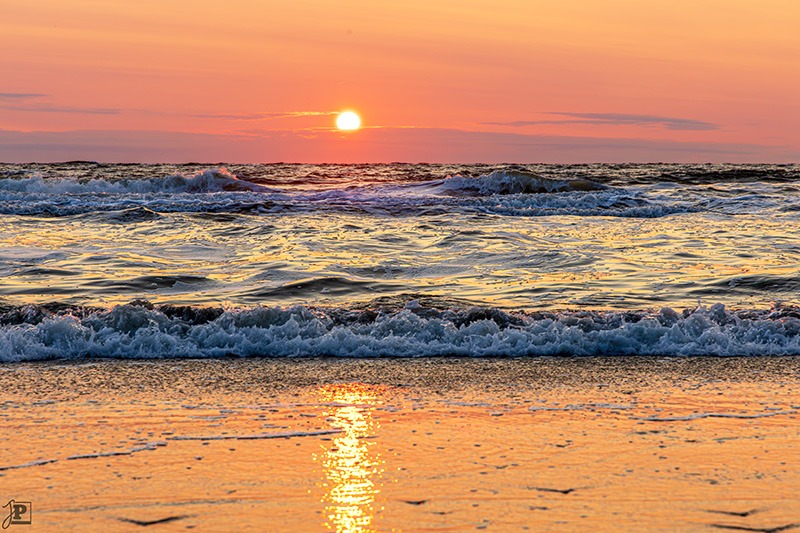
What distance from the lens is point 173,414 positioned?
16.7 feet

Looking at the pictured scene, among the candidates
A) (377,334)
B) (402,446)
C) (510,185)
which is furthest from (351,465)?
(510,185)

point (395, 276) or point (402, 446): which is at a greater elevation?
point (395, 276)

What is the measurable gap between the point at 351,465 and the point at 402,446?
396 millimetres

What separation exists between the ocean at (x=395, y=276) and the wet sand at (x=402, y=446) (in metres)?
0.66

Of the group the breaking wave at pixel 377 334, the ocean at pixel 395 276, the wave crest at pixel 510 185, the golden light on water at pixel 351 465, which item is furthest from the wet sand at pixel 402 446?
the wave crest at pixel 510 185

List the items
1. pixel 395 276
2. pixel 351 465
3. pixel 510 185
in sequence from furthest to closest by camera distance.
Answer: pixel 510 185
pixel 395 276
pixel 351 465

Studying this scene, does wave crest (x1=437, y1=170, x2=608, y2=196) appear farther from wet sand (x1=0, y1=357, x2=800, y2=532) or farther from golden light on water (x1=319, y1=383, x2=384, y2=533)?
golden light on water (x1=319, y1=383, x2=384, y2=533)

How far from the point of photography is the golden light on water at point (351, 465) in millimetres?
3404

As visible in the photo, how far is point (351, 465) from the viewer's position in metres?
4.09

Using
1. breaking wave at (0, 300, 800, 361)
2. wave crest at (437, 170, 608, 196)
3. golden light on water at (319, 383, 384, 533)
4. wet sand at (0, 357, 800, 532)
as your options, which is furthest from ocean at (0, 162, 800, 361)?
wave crest at (437, 170, 608, 196)

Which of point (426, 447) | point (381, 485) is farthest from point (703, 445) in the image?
point (381, 485)

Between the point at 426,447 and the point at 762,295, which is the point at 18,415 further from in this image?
the point at 762,295

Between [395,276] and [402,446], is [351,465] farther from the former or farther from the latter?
[395,276]

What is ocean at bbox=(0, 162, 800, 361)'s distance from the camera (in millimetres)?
7344
